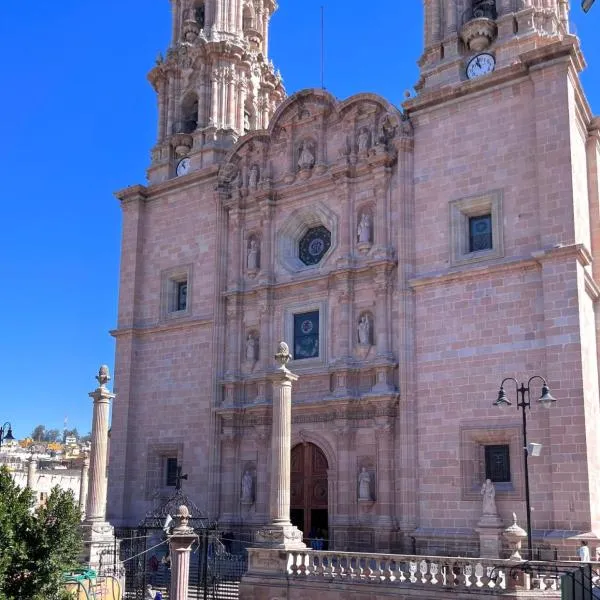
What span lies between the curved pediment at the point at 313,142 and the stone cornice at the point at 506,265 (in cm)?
439

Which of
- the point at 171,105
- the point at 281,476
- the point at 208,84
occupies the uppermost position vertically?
the point at 208,84

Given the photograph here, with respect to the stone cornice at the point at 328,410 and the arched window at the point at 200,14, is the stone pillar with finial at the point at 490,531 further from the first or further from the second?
the arched window at the point at 200,14

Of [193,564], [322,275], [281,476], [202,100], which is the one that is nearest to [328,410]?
[322,275]

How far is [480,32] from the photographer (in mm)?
24578

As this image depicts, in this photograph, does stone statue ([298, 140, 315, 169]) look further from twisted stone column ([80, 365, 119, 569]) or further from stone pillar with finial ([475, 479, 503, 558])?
stone pillar with finial ([475, 479, 503, 558])

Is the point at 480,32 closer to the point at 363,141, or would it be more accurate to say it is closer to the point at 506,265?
the point at 363,141

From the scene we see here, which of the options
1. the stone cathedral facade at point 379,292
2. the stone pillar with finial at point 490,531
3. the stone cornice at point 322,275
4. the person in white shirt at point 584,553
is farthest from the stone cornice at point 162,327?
the person in white shirt at point 584,553

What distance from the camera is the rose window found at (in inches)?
1059

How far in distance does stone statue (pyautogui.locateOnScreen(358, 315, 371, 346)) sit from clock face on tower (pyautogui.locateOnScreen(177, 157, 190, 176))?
10.9 m

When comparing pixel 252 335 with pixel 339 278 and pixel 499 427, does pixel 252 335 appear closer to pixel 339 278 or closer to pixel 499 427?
pixel 339 278

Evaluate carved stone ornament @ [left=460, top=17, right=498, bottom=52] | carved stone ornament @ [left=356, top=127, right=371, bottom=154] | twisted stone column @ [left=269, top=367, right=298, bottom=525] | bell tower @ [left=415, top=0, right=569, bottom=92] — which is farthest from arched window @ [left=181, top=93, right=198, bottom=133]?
twisted stone column @ [left=269, top=367, right=298, bottom=525]

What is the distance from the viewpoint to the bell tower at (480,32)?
78.2 feet

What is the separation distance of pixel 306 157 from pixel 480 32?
690 cm

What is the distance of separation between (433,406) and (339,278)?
17.5 ft
